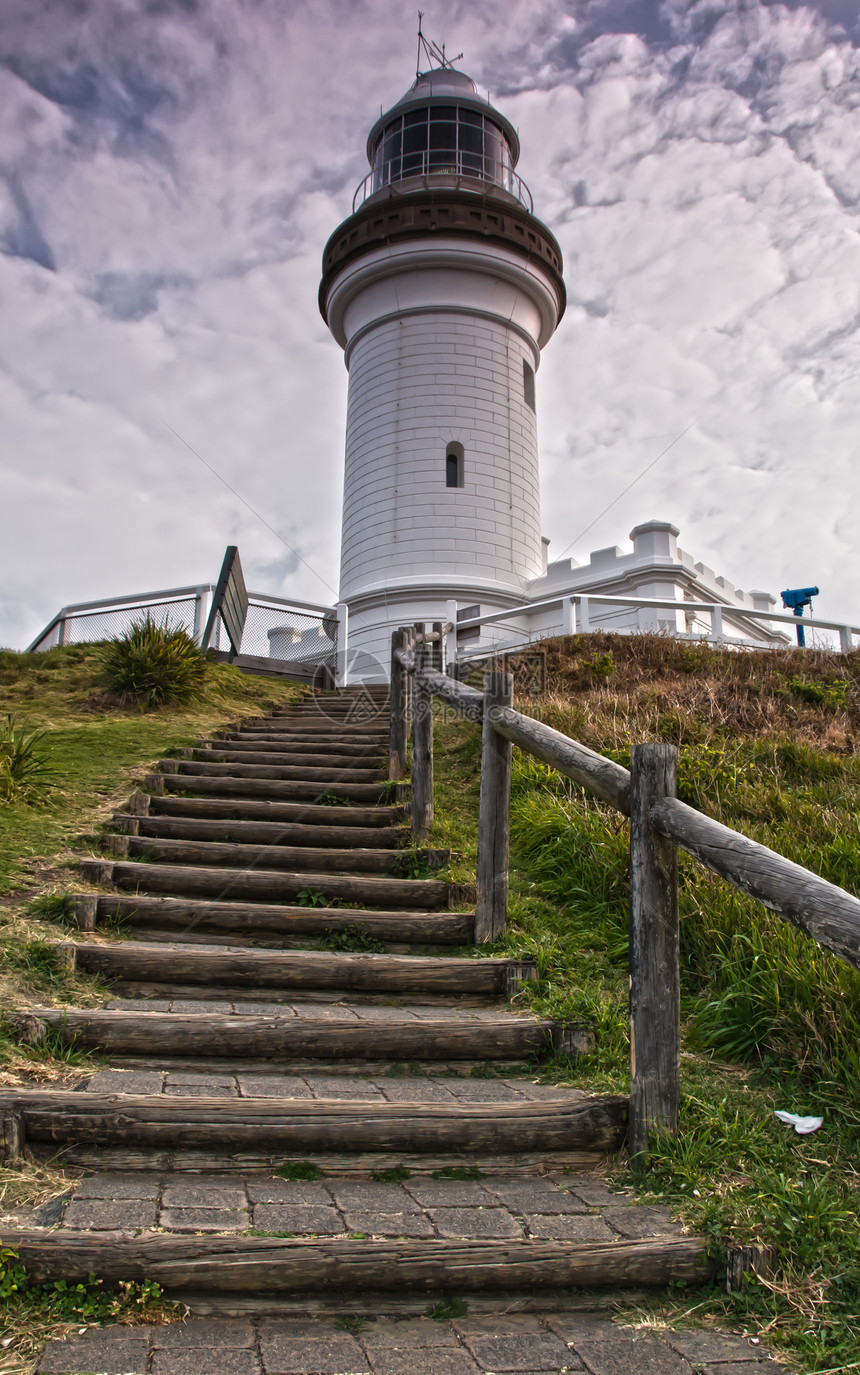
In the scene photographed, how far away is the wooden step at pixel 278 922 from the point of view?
4547mm

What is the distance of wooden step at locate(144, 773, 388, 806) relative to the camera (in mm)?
6902

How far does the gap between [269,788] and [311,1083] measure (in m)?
4.01

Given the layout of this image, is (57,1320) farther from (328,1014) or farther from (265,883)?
(265,883)

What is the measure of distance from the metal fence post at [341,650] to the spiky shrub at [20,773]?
28.6ft

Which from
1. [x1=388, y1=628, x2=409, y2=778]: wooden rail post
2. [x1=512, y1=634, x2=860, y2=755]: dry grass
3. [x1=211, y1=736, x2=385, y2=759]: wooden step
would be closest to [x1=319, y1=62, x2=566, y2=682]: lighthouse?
[x1=512, y1=634, x2=860, y2=755]: dry grass

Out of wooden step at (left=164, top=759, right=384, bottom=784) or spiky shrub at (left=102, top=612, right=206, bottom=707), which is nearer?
wooden step at (left=164, top=759, right=384, bottom=784)

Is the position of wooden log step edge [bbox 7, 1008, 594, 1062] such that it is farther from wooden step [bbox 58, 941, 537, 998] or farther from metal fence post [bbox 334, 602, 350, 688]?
metal fence post [bbox 334, 602, 350, 688]

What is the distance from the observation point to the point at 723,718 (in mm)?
8594

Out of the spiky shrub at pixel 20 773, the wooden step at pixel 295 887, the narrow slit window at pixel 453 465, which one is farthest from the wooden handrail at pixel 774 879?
the narrow slit window at pixel 453 465

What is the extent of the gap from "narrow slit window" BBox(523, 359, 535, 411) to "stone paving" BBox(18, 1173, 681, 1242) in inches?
644

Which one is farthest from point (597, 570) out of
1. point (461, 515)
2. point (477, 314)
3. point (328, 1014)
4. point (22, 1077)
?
point (22, 1077)

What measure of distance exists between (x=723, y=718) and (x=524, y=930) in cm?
447

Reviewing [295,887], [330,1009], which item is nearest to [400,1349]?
[330,1009]

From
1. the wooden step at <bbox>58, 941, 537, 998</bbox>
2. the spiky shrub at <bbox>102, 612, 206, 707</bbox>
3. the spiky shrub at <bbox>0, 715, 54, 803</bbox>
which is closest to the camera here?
the wooden step at <bbox>58, 941, 537, 998</bbox>
